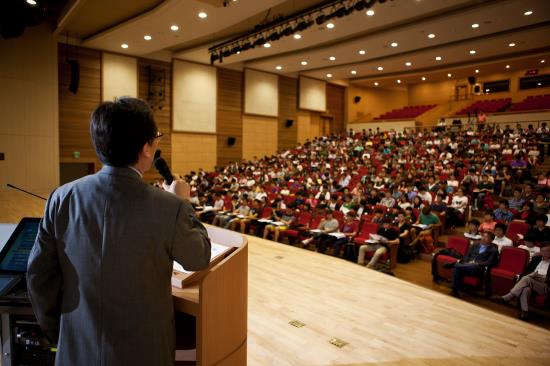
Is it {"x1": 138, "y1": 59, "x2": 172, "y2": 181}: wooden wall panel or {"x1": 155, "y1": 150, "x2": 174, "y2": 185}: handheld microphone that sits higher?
{"x1": 138, "y1": 59, "x2": 172, "y2": 181}: wooden wall panel

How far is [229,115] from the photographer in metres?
14.7

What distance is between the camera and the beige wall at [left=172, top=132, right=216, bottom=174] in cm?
1342

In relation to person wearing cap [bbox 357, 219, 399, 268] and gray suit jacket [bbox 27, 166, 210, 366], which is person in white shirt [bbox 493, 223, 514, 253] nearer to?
person wearing cap [bbox 357, 219, 399, 268]

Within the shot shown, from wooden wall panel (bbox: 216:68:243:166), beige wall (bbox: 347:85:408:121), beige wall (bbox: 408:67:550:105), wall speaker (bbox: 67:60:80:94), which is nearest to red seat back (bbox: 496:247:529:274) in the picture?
wall speaker (bbox: 67:60:80:94)

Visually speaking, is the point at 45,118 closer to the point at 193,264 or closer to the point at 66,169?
the point at 66,169

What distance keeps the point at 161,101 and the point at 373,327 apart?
1150 cm

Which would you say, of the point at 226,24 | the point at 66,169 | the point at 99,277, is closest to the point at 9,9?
the point at 226,24

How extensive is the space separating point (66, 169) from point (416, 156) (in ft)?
33.4

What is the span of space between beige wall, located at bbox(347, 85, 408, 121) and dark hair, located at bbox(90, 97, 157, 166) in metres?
18.8

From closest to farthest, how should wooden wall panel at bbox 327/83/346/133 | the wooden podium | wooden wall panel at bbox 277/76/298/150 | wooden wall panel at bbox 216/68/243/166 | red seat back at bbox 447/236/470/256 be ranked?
the wooden podium
red seat back at bbox 447/236/470/256
wooden wall panel at bbox 216/68/243/166
wooden wall panel at bbox 277/76/298/150
wooden wall panel at bbox 327/83/346/133

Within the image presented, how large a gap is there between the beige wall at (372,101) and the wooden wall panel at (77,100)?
11.7 meters

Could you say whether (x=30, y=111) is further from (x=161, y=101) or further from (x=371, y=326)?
(x=371, y=326)

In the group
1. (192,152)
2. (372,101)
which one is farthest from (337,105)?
(192,152)

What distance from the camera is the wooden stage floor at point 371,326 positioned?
247cm
